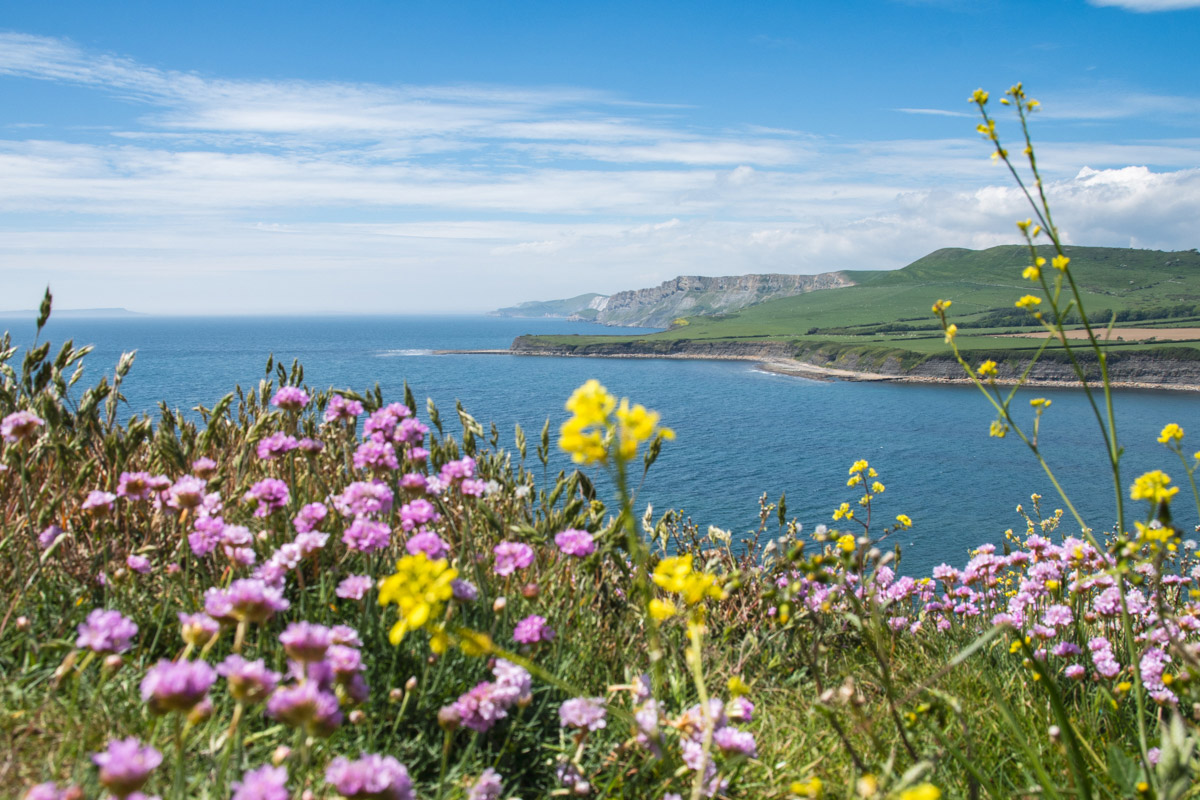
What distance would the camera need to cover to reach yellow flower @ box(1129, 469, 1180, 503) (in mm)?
2268

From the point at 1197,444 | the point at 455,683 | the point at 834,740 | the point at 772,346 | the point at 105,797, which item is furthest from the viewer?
the point at 772,346

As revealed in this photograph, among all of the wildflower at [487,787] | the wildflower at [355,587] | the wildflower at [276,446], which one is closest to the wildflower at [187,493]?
the wildflower at [276,446]

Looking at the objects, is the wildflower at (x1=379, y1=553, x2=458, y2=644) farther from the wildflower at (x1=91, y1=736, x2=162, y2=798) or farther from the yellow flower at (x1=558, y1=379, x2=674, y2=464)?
the wildflower at (x1=91, y1=736, x2=162, y2=798)

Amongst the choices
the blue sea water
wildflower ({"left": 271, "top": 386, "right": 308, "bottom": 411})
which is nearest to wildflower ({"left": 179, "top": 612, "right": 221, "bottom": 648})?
wildflower ({"left": 271, "top": 386, "right": 308, "bottom": 411})

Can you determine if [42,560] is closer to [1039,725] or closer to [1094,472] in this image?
[1039,725]

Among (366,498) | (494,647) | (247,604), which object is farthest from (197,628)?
(366,498)

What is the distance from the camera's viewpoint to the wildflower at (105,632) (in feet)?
6.49

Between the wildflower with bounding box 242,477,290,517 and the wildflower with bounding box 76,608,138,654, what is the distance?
3.19ft

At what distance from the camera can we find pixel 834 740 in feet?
9.95

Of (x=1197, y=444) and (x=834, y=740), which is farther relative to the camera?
(x=1197, y=444)

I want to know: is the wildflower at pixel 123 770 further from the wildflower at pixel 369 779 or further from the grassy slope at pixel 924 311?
the grassy slope at pixel 924 311

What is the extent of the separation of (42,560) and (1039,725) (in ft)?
13.6

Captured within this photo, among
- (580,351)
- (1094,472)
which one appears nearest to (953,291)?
(580,351)

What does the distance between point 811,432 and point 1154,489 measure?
64335 millimetres
